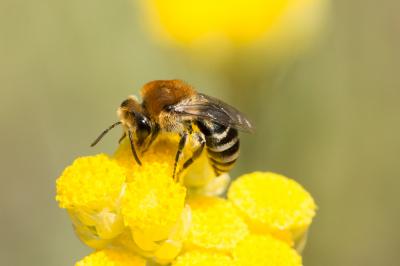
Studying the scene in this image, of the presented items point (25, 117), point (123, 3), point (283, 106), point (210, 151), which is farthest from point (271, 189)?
point (123, 3)

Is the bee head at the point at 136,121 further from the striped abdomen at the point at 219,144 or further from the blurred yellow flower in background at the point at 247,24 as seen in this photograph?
the blurred yellow flower in background at the point at 247,24

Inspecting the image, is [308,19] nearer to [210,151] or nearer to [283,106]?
[283,106]

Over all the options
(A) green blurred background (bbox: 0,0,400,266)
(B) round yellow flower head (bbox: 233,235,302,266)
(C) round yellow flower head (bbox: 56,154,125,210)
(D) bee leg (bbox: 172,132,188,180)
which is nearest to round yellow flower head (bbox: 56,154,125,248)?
(C) round yellow flower head (bbox: 56,154,125,210)

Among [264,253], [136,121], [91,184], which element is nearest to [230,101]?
[136,121]

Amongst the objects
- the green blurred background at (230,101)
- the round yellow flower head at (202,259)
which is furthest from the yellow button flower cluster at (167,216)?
the green blurred background at (230,101)

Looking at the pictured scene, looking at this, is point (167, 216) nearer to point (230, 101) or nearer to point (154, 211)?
point (154, 211)

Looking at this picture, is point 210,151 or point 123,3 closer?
point 210,151
